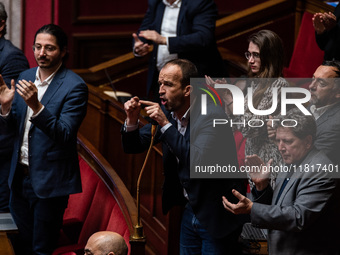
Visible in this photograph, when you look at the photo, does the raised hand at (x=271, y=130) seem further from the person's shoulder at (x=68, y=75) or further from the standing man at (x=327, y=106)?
the person's shoulder at (x=68, y=75)

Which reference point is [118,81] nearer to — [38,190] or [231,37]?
[231,37]

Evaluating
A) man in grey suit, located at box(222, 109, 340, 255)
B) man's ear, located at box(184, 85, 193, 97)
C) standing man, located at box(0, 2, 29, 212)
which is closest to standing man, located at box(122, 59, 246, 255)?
man's ear, located at box(184, 85, 193, 97)

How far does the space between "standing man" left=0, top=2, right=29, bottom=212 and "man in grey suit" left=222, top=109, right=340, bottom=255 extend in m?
1.45

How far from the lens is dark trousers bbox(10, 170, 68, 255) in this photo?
2629mm

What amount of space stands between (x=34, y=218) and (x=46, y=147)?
1.05ft

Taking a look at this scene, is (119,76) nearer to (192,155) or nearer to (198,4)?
(198,4)

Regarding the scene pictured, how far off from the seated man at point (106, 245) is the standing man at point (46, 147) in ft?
1.90

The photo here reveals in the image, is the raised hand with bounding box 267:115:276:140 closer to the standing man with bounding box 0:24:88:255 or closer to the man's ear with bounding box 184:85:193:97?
the man's ear with bounding box 184:85:193:97

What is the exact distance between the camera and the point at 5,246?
92.7 inches

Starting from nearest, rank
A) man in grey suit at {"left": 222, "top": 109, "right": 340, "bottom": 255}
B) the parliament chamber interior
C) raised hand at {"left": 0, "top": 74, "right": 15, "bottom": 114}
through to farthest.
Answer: man in grey suit at {"left": 222, "top": 109, "right": 340, "bottom": 255} < raised hand at {"left": 0, "top": 74, "right": 15, "bottom": 114} < the parliament chamber interior

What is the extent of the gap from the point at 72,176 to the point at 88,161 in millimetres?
790

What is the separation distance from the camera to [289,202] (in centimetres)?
204

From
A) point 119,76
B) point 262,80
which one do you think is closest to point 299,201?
point 262,80

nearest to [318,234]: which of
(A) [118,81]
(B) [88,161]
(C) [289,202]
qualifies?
(C) [289,202]
